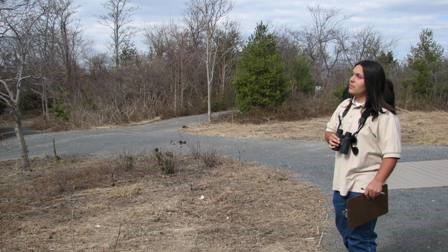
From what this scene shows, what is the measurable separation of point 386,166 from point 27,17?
9.45 meters

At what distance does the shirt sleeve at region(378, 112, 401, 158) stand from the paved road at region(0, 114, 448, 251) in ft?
5.09

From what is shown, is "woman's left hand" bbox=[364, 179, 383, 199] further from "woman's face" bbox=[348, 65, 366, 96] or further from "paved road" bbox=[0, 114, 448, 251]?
"paved road" bbox=[0, 114, 448, 251]

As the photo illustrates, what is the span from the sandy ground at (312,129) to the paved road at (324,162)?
868 mm

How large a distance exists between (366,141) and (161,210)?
3.05 meters

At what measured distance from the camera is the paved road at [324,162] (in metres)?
4.65

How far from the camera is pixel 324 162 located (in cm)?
949

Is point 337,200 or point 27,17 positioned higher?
point 27,17

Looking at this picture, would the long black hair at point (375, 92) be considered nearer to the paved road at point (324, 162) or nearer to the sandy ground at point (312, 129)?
the paved road at point (324, 162)

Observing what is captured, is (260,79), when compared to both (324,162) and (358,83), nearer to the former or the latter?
(324,162)

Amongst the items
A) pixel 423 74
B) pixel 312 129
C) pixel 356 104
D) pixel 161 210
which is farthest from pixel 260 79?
pixel 356 104

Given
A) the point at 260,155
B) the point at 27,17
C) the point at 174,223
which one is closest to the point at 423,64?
the point at 260,155

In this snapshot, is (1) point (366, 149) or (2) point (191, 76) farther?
(2) point (191, 76)

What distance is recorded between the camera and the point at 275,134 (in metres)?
14.6

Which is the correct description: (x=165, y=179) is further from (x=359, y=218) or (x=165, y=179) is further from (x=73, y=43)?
(x=73, y=43)
